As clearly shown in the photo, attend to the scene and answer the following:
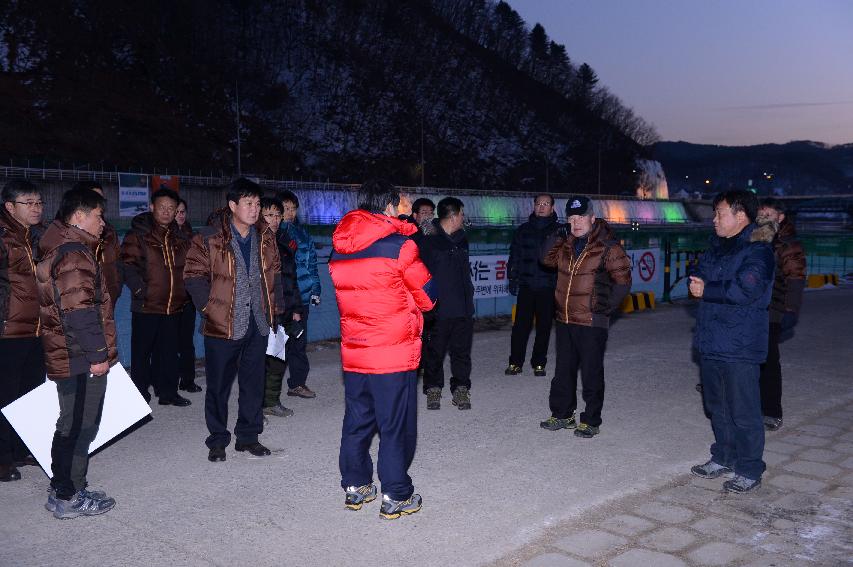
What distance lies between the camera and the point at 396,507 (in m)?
4.62

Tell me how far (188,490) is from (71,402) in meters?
1.01

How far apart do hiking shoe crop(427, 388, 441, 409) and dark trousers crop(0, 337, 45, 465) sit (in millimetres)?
3510

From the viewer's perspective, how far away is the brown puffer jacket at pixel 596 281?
6.29 meters

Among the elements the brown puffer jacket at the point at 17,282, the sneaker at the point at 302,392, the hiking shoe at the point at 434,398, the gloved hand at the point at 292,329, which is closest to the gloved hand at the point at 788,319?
the hiking shoe at the point at 434,398

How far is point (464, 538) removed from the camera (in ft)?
14.1

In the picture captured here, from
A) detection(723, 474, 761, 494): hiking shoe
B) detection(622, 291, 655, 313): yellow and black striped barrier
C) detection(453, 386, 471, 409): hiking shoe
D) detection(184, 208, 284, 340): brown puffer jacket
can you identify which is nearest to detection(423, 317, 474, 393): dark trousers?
detection(453, 386, 471, 409): hiking shoe

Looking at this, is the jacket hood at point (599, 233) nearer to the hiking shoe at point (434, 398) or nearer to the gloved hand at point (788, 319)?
the gloved hand at point (788, 319)

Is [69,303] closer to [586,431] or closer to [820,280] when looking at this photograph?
[586,431]

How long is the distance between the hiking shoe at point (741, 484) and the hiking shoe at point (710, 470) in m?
0.20

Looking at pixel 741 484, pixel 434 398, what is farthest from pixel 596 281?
pixel 434 398

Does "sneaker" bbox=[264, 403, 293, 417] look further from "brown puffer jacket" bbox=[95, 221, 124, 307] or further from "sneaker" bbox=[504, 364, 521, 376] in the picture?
"sneaker" bbox=[504, 364, 521, 376]

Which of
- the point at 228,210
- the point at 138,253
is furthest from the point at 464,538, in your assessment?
the point at 138,253

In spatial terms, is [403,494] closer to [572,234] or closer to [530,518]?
[530,518]

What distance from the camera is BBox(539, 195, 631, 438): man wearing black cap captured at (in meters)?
6.30
